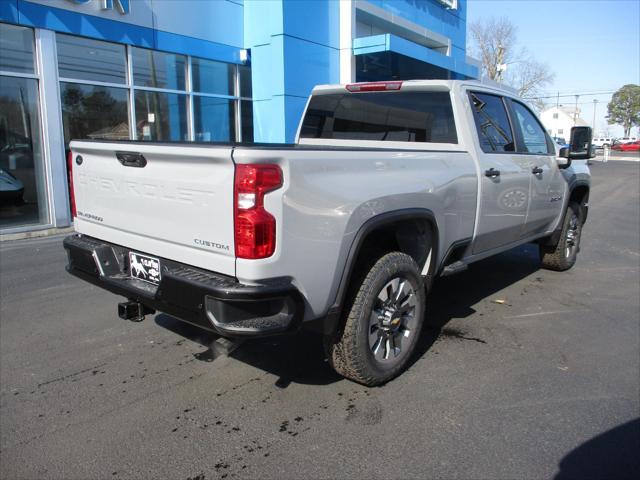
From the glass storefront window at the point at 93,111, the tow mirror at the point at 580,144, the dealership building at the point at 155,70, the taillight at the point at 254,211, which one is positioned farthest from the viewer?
the glass storefront window at the point at 93,111

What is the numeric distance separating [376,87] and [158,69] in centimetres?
838

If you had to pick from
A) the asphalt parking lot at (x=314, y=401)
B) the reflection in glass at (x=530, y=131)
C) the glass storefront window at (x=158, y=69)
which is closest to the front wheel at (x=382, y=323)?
the asphalt parking lot at (x=314, y=401)

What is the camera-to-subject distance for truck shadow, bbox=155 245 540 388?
3684mm

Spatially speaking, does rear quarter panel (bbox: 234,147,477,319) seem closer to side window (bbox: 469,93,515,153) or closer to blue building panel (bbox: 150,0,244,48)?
side window (bbox: 469,93,515,153)

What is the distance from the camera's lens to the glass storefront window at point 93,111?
10047 millimetres

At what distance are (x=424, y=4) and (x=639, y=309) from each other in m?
16.5

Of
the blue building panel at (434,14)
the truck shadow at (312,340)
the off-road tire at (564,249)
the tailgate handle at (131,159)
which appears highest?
the blue building panel at (434,14)

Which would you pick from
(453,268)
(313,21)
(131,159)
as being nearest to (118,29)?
(313,21)

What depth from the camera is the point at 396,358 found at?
3.54 metres

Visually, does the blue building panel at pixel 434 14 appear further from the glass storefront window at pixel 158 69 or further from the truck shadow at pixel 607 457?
the truck shadow at pixel 607 457

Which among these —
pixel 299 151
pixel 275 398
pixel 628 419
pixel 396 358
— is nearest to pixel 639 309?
pixel 628 419

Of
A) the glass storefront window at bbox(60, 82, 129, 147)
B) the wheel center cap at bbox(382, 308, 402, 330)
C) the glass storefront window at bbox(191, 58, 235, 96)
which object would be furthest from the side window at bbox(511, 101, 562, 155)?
the glass storefront window at bbox(191, 58, 235, 96)

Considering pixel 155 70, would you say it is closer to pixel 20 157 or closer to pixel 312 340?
pixel 20 157

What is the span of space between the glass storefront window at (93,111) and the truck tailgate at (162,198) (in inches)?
261
